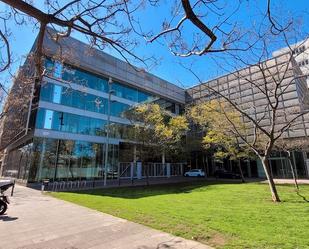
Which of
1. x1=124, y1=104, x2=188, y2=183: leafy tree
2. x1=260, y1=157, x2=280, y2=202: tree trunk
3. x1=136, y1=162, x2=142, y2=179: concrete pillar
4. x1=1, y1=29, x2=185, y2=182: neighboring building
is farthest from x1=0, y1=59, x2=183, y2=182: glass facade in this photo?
x1=260, y1=157, x2=280, y2=202: tree trunk

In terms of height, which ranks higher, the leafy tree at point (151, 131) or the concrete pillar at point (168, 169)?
the leafy tree at point (151, 131)

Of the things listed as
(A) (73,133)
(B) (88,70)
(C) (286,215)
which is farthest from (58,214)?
(B) (88,70)

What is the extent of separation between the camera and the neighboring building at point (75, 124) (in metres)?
27.4

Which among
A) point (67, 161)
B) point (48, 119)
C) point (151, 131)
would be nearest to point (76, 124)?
point (48, 119)

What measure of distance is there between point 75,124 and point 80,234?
84.1 feet

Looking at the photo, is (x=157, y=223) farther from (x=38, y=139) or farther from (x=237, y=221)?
(x=38, y=139)

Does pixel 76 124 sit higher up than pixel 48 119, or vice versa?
pixel 76 124

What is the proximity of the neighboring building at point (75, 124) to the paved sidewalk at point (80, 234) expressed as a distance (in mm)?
16474

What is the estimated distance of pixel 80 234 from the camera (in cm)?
691

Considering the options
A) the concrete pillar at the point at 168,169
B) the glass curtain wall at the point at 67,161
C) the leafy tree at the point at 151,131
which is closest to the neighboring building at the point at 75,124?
the glass curtain wall at the point at 67,161

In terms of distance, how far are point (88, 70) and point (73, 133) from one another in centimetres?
928

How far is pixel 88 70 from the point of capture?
33.7 metres

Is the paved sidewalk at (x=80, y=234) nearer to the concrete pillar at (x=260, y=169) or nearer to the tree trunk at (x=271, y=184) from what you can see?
the tree trunk at (x=271, y=184)

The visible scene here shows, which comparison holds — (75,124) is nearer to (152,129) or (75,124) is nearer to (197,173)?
(152,129)
